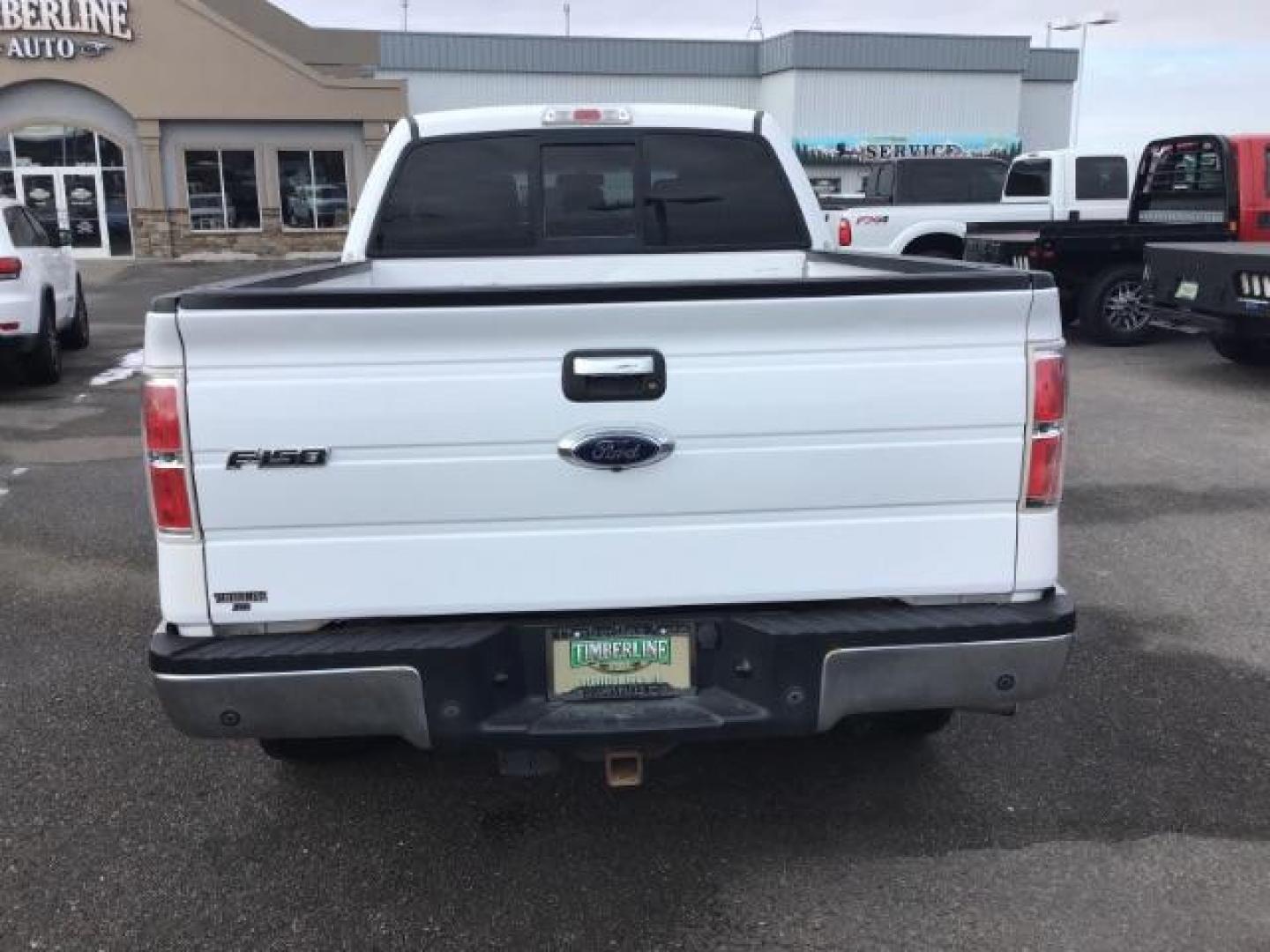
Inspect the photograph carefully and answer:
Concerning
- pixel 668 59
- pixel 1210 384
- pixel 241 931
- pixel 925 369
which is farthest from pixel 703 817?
pixel 668 59

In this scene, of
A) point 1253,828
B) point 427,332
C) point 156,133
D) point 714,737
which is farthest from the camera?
point 156,133

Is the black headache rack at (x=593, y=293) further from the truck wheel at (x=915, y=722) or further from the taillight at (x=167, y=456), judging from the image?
the truck wheel at (x=915, y=722)

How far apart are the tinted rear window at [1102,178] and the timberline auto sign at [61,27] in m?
24.4

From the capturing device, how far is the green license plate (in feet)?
35.0

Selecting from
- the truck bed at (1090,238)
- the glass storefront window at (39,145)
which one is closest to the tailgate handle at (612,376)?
the truck bed at (1090,238)

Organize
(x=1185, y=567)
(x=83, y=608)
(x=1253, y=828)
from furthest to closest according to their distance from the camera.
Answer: (x=1185, y=567) → (x=83, y=608) → (x=1253, y=828)

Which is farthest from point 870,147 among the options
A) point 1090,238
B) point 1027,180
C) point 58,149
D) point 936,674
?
point 936,674

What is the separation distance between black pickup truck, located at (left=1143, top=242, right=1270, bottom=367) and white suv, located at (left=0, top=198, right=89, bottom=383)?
10.5 meters

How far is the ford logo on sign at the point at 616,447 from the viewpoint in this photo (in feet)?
9.12

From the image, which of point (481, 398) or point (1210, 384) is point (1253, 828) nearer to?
point (481, 398)

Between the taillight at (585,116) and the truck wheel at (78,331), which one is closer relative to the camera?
the taillight at (585,116)

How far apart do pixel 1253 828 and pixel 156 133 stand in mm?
32483

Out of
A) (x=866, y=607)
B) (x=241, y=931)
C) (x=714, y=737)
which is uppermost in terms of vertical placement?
(x=866, y=607)

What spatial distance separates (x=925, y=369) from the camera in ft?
9.23
